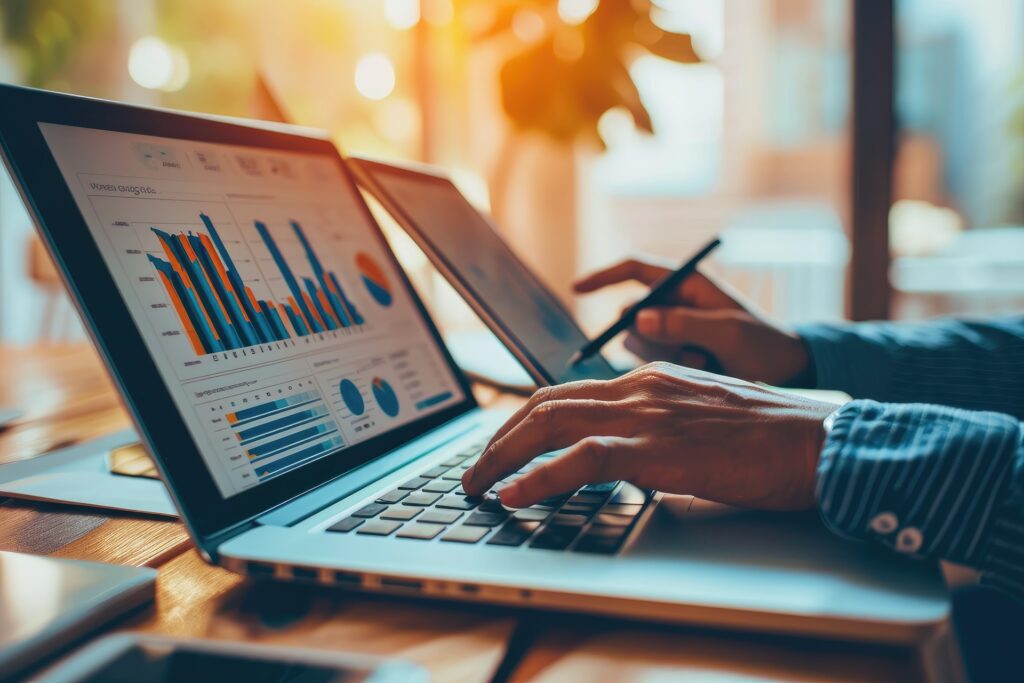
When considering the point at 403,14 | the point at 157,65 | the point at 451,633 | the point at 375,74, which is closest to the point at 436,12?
the point at 403,14

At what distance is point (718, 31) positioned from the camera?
2939 millimetres

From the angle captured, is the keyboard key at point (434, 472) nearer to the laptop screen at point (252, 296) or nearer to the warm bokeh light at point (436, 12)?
the laptop screen at point (252, 296)

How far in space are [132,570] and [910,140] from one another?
7.75 feet

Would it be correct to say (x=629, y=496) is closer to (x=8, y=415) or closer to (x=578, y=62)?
(x=8, y=415)

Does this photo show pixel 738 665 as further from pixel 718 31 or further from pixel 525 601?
pixel 718 31

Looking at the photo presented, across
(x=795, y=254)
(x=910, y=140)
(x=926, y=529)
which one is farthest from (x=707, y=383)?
(x=795, y=254)

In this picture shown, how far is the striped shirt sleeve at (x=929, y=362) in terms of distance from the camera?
2.68 ft

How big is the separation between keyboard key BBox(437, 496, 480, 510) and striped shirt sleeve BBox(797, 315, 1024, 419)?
22.8 inches

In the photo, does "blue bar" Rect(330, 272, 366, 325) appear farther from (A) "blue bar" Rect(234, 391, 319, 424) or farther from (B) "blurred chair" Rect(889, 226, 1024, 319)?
(B) "blurred chair" Rect(889, 226, 1024, 319)

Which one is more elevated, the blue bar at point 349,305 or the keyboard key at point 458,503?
the blue bar at point 349,305

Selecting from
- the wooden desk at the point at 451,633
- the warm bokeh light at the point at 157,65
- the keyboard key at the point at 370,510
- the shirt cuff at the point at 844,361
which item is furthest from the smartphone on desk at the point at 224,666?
the warm bokeh light at the point at 157,65

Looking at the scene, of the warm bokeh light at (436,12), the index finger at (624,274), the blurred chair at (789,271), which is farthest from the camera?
the blurred chair at (789,271)

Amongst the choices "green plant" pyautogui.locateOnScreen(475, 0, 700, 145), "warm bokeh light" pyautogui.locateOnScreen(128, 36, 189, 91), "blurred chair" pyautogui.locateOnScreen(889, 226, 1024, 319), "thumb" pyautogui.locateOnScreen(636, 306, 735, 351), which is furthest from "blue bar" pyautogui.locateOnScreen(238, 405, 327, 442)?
"blurred chair" pyautogui.locateOnScreen(889, 226, 1024, 319)

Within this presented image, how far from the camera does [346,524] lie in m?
0.41
